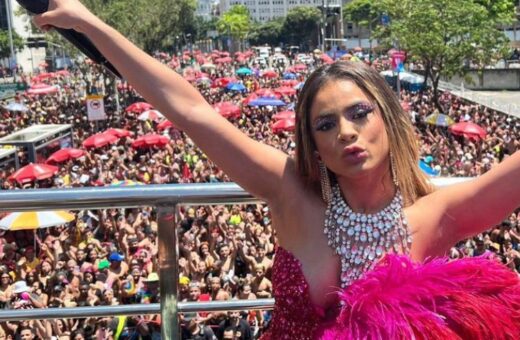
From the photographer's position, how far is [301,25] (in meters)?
109

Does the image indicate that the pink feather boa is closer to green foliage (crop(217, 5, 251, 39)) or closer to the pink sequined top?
the pink sequined top

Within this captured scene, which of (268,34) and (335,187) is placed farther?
(268,34)

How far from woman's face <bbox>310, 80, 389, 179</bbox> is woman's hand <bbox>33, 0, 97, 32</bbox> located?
0.58 metres

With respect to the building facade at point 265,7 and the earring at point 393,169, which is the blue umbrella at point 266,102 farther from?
the building facade at point 265,7

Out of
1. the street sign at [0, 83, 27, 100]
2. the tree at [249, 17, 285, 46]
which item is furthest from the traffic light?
the tree at [249, 17, 285, 46]

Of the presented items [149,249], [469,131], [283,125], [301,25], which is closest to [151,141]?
[283,125]

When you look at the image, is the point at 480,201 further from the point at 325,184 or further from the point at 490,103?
the point at 490,103

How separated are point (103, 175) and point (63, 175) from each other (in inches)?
52.0

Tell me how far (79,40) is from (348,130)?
0.68 meters

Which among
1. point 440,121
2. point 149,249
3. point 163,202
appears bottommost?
point 440,121

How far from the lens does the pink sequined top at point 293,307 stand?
58.9 inches

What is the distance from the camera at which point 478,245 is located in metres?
4.80

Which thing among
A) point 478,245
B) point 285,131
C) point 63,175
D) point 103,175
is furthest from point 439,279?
point 285,131

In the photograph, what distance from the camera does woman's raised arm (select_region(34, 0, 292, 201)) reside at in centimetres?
164
